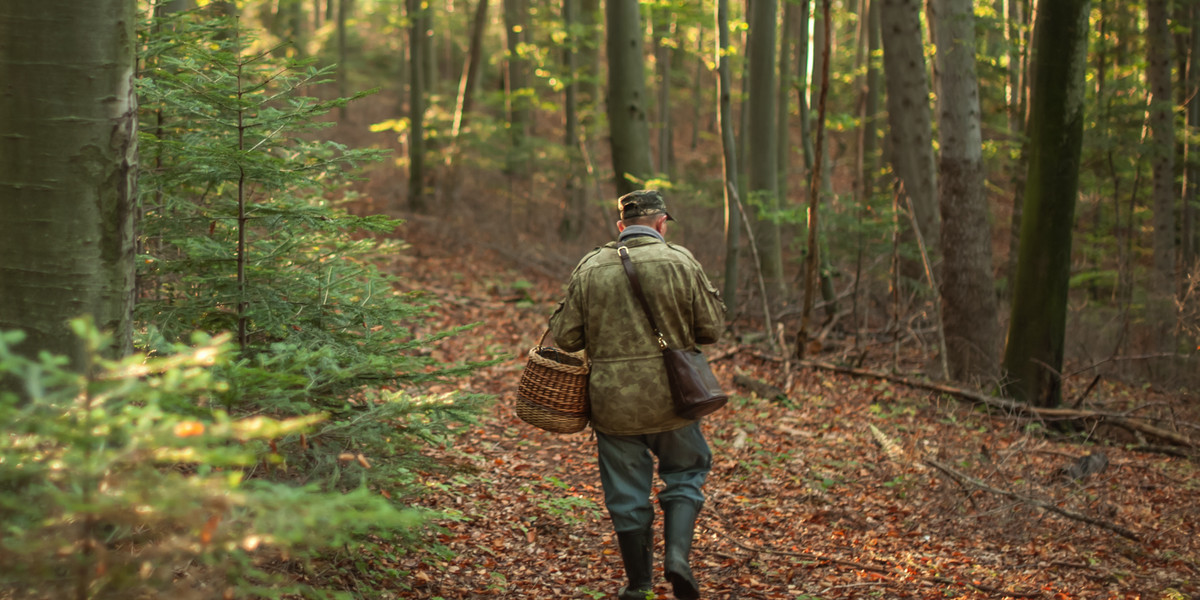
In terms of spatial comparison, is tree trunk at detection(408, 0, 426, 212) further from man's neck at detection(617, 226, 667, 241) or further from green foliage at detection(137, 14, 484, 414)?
man's neck at detection(617, 226, 667, 241)

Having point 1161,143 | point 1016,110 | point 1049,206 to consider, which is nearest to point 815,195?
point 1049,206

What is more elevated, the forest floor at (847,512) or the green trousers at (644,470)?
the green trousers at (644,470)

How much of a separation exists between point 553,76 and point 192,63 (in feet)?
44.9

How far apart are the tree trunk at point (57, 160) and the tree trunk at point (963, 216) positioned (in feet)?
29.2

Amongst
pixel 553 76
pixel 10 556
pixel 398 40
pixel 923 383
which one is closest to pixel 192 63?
pixel 10 556

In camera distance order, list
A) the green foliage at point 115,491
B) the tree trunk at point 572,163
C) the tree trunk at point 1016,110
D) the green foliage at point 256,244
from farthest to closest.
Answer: the tree trunk at point 572,163, the tree trunk at point 1016,110, the green foliage at point 256,244, the green foliage at point 115,491

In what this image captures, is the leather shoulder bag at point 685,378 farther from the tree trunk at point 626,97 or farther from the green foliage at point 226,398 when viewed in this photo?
the tree trunk at point 626,97

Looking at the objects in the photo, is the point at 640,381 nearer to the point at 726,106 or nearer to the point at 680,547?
the point at 680,547

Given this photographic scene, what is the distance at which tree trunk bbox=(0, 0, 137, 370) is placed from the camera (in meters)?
2.86

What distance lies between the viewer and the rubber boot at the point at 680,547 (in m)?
4.01

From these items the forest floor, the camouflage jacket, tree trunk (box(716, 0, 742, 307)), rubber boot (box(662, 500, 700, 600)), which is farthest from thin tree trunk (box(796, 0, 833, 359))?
rubber boot (box(662, 500, 700, 600))

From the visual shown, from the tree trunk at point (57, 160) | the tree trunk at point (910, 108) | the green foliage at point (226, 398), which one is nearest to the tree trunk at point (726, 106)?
the tree trunk at point (910, 108)

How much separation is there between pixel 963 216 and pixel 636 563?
7165 mm

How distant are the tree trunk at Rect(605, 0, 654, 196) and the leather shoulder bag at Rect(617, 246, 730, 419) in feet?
20.0
